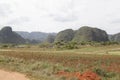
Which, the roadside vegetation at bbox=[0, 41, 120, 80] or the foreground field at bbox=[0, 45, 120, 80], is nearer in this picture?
the foreground field at bbox=[0, 45, 120, 80]

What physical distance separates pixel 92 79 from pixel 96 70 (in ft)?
20.2

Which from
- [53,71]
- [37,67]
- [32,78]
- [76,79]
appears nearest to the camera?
[76,79]

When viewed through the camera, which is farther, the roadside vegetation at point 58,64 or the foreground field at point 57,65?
the roadside vegetation at point 58,64

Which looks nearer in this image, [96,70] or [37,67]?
[96,70]

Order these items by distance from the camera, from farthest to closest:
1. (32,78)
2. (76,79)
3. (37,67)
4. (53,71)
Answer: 1. (37,67)
2. (53,71)
3. (32,78)
4. (76,79)

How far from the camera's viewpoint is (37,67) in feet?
94.8

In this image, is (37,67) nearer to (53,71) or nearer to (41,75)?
(53,71)

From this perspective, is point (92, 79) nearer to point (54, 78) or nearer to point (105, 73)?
point (54, 78)

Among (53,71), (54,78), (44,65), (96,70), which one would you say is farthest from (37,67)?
(54,78)

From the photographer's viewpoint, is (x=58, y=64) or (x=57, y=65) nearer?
(x=57, y=65)

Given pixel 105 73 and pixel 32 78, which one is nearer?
pixel 32 78

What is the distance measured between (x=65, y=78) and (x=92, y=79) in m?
1.89

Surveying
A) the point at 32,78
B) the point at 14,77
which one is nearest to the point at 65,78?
the point at 32,78

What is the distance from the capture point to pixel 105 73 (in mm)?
26781
